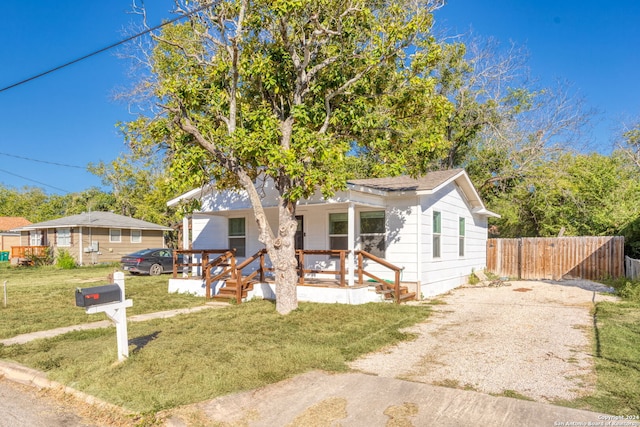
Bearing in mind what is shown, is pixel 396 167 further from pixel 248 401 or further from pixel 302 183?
pixel 248 401

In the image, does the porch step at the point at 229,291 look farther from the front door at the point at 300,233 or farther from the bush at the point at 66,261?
the bush at the point at 66,261

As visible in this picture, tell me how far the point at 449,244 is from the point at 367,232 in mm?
3256

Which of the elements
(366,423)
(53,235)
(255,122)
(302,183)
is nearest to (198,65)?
(255,122)

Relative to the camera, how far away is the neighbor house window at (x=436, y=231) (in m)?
13.5

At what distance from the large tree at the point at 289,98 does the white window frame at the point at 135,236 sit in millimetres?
22073

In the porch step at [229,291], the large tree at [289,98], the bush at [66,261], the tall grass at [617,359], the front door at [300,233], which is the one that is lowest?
the bush at [66,261]

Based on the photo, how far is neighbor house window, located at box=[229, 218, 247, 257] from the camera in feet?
49.0

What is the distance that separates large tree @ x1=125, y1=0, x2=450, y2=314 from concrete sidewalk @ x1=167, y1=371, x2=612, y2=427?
432 cm

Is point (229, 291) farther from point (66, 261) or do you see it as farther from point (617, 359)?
point (66, 261)

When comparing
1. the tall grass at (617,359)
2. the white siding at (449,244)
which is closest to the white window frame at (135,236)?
the white siding at (449,244)

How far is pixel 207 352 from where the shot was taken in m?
6.33

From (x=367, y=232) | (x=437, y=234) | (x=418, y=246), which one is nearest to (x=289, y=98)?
(x=367, y=232)

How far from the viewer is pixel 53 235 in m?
29.6

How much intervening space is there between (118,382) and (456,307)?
813 centimetres
